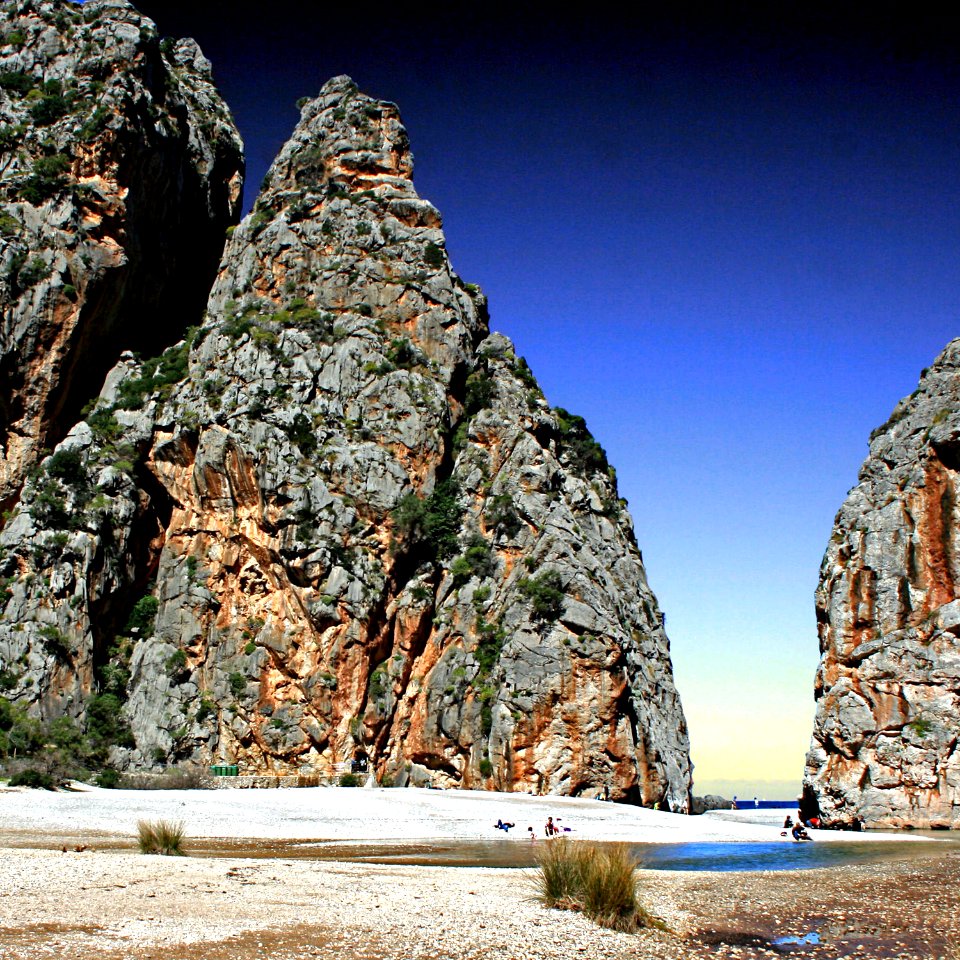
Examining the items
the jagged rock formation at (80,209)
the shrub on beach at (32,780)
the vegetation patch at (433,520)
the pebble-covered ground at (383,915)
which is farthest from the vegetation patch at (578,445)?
the pebble-covered ground at (383,915)

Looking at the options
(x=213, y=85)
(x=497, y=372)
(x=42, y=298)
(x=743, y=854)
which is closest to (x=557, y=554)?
(x=497, y=372)

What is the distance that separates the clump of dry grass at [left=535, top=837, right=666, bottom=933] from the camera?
12.9m

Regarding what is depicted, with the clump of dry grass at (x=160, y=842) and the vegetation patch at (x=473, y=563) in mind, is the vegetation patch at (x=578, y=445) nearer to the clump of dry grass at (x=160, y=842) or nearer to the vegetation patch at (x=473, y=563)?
the vegetation patch at (x=473, y=563)

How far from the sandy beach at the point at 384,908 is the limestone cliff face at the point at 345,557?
75.3 feet

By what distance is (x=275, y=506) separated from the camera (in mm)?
52031

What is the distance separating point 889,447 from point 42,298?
5214cm

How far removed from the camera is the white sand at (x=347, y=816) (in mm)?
25594

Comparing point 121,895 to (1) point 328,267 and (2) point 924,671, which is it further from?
(1) point 328,267

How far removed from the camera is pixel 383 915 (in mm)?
12414

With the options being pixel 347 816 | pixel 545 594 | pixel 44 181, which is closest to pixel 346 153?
pixel 44 181

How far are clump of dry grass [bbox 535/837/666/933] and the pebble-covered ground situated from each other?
315 millimetres

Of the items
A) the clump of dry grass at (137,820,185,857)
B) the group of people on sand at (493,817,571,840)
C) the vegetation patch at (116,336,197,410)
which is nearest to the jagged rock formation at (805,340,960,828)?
the group of people on sand at (493,817,571,840)

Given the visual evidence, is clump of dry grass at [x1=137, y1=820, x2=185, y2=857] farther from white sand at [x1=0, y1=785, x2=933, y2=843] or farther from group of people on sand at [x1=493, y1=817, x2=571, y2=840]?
group of people on sand at [x1=493, y1=817, x2=571, y2=840]

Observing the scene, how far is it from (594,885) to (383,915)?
129 inches
